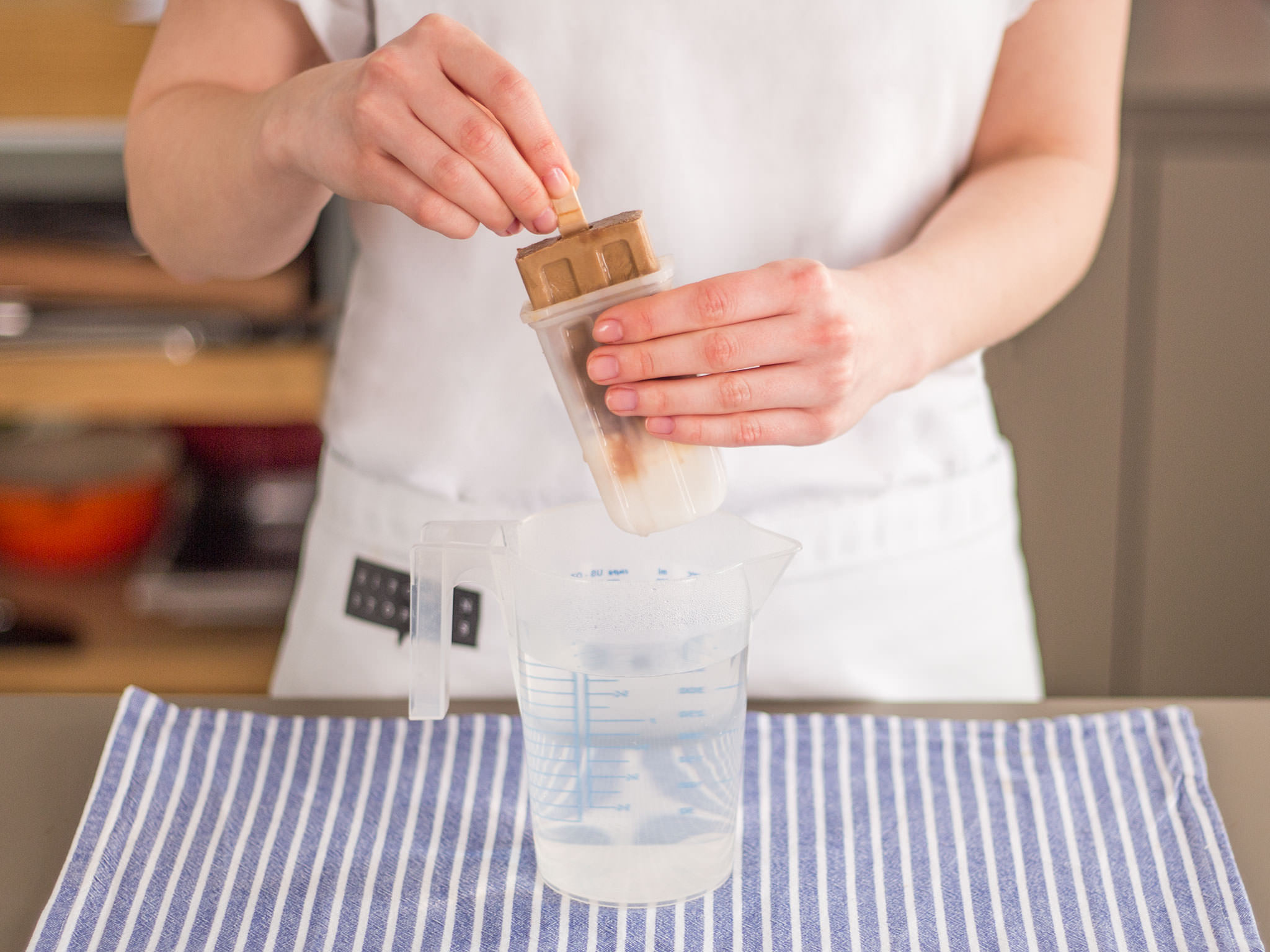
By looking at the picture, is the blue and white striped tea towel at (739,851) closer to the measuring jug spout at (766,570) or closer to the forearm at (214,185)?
the measuring jug spout at (766,570)

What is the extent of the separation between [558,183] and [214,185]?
0.92ft

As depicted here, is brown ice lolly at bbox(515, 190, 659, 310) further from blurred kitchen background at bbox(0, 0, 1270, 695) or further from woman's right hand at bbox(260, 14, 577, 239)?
blurred kitchen background at bbox(0, 0, 1270, 695)

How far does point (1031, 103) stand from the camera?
807 millimetres

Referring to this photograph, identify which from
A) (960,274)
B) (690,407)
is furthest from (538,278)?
(960,274)

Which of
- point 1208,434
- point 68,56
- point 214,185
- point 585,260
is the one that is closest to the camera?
point 585,260

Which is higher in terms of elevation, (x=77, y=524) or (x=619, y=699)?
(x=77, y=524)

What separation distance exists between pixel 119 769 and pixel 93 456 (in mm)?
1033

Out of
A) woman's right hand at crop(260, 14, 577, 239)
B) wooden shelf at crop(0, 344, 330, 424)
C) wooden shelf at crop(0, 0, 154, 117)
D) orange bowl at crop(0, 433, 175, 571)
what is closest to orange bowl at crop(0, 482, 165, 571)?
orange bowl at crop(0, 433, 175, 571)

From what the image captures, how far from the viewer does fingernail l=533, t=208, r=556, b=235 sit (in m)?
0.52

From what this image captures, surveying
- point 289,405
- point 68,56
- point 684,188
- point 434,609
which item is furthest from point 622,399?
point 68,56

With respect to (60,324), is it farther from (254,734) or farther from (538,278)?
(538,278)

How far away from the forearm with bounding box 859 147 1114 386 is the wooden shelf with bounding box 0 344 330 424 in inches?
35.1

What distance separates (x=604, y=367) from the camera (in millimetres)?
501

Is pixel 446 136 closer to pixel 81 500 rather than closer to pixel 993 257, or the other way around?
pixel 993 257
